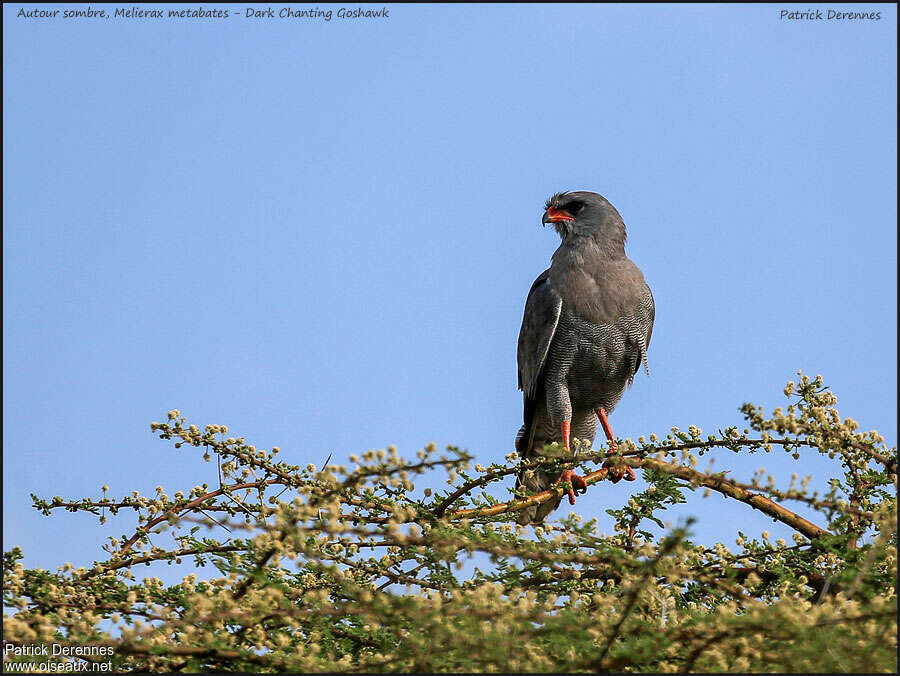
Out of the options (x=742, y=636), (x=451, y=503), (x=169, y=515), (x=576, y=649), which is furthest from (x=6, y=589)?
(x=742, y=636)

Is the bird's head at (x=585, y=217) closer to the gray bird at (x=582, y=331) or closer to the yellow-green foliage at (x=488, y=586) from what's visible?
the gray bird at (x=582, y=331)

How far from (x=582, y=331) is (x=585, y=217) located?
108 centimetres

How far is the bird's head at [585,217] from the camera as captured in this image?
24.6ft

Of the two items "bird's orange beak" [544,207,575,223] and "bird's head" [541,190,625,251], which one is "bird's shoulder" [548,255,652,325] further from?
"bird's orange beak" [544,207,575,223]

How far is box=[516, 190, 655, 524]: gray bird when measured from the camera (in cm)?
709

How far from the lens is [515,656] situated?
241cm

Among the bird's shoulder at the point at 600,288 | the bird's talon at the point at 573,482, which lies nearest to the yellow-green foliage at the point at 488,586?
the bird's talon at the point at 573,482

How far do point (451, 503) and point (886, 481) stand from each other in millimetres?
1954

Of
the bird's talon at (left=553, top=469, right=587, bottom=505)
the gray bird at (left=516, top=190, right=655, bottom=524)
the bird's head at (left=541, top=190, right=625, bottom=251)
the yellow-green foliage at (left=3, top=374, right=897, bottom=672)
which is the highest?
the bird's head at (left=541, top=190, right=625, bottom=251)

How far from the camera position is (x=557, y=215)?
7.72 metres

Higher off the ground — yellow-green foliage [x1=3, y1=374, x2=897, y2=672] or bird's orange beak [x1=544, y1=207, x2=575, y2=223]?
bird's orange beak [x1=544, y1=207, x2=575, y2=223]

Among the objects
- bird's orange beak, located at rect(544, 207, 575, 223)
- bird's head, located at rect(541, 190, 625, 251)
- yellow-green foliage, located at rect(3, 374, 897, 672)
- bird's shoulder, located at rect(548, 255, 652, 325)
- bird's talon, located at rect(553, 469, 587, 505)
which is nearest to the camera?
yellow-green foliage, located at rect(3, 374, 897, 672)

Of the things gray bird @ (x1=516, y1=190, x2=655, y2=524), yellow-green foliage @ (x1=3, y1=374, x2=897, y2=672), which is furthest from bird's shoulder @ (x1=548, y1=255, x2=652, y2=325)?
yellow-green foliage @ (x1=3, y1=374, x2=897, y2=672)

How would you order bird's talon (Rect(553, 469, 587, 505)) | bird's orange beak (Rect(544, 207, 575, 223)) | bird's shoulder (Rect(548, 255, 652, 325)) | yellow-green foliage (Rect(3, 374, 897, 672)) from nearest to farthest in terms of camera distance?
yellow-green foliage (Rect(3, 374, 897, 672)), bird's talon (Rect(553, 469, 587, 505)), bird's shoulder (Rect(548, 255, 652, 325)), bird's orange beak (Rect(544, 207, 575, 223))
